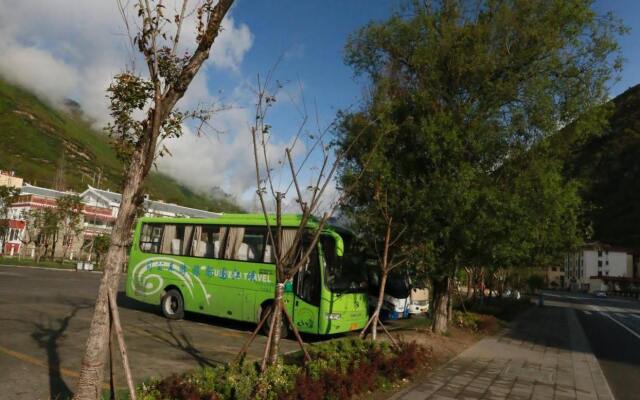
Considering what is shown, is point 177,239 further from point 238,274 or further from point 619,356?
point 619,356

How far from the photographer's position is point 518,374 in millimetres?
10523

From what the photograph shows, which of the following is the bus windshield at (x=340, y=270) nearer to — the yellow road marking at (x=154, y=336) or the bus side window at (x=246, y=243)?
the bus side window at (x=246, y=243)

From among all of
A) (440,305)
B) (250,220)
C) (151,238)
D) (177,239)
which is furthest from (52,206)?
(440,305)

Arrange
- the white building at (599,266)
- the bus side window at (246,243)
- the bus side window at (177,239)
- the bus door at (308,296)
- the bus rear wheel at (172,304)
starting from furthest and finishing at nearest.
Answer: the white building at (599,266)
the bus side window at (177,239)
the bus rear wheel at (172,304)
the bus side window at (246,243)
the bus door at (308,296)

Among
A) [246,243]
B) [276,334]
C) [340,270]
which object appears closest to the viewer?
[276,334]

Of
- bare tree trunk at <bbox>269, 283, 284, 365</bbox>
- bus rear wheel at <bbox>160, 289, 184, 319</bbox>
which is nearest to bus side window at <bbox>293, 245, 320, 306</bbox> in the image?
bus rear wheel at <bbox>160, 289, 184, 319</bbox>

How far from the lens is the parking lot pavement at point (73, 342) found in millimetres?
7262

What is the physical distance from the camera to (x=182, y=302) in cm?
1522

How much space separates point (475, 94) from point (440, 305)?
6.41 meters

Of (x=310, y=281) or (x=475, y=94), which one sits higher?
(x=475, y=94)

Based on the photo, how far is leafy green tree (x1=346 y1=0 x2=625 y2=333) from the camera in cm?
1343

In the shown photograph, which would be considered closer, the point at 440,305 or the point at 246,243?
the point at 246,243

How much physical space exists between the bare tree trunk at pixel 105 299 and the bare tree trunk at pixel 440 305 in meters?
11.8

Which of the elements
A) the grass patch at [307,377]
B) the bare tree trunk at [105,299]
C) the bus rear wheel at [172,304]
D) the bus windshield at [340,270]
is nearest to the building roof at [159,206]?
the bus rear wheel at [172,304]
